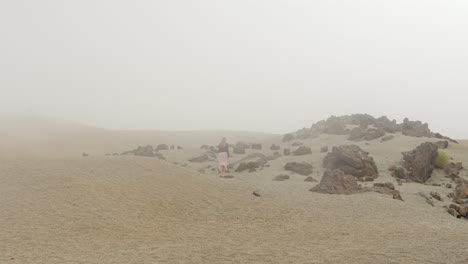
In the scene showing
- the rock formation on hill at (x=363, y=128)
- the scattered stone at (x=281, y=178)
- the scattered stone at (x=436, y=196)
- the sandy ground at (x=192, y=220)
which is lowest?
the sandy ground at (x=192, y=220)

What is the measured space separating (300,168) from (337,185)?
14.8 ft

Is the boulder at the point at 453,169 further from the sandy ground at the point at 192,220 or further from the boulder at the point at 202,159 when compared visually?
the boulder at the point at 202,159

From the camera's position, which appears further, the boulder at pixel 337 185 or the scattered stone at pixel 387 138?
the scattered stone at pixel 387 138

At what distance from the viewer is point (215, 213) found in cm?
1101

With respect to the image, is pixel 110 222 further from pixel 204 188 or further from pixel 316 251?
pixel 316 251

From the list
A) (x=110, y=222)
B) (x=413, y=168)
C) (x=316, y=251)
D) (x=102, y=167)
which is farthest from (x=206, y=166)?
(x=316, y=251)

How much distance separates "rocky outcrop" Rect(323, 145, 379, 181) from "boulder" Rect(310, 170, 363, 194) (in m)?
2.35

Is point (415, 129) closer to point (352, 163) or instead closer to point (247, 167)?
point (352, 163)

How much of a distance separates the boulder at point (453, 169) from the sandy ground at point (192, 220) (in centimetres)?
314

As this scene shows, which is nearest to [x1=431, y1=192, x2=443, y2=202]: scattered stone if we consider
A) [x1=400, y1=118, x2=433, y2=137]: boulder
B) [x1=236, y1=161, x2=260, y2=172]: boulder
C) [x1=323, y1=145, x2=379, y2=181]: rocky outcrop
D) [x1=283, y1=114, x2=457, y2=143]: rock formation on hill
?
[x1=323, y1=145, x2=379, y2=181]: rocky outcrop

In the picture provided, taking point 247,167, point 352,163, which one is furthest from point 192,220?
point 247,167

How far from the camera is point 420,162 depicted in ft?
56.6

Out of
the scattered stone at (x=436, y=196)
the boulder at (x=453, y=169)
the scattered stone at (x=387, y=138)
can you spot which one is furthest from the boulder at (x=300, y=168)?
the scattered stone at (x=387, y=138)

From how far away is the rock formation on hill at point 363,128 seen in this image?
23678 millimetres
